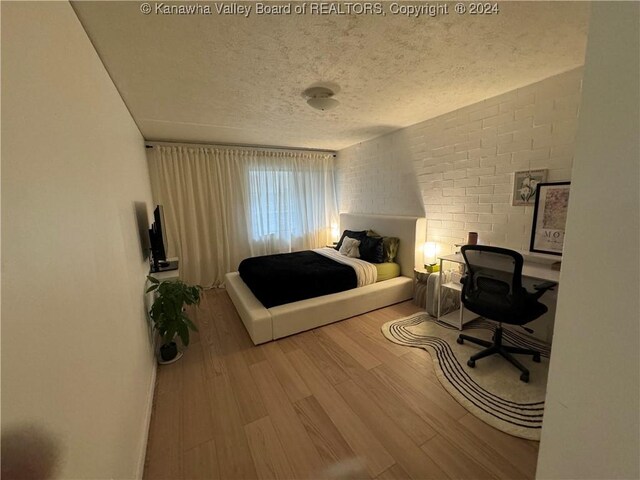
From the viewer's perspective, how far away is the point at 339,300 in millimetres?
2826

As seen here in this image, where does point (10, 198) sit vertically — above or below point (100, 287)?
above

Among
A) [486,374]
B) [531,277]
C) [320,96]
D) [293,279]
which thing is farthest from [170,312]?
[531,277]

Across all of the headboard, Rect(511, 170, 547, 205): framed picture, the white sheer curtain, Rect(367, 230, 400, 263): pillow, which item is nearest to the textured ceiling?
Rect(511, 170, 547, 205): framed picture

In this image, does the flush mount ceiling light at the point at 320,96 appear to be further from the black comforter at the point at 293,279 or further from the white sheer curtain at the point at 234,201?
the white sheer curtain at the point at 234,201

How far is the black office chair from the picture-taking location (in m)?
1.82

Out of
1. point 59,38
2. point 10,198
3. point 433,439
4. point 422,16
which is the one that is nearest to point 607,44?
point 422,16

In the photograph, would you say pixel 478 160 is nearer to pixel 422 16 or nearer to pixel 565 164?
pixel 565 164

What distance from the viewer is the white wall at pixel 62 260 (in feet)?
1.89

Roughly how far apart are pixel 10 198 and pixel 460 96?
3.07 m

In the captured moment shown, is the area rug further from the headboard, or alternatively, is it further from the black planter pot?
the black planter pot

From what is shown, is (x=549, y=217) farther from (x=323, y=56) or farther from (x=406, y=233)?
(x=323, y=56)

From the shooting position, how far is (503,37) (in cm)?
151

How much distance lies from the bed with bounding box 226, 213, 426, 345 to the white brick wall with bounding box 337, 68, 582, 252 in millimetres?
245

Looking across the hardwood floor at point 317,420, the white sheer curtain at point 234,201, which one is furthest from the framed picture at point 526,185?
the white sheer curtain at point 234,201
